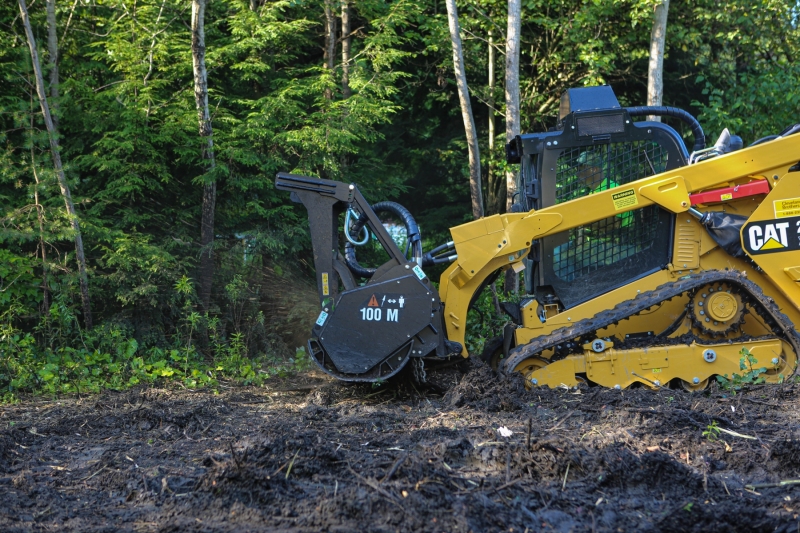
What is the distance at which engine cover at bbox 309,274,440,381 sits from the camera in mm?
6758

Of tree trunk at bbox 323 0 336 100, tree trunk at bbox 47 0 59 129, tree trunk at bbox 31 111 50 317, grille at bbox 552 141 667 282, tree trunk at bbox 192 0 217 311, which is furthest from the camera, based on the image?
tree trunk at bbox 323 0 336 100

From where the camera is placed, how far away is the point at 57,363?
891 cm

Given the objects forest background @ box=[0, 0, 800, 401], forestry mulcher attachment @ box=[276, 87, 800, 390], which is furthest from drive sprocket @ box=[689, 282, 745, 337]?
forest background @ box=[0, 0, 800, 401]

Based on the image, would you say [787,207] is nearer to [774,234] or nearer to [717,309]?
[774,234]

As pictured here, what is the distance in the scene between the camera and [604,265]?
7.29 m

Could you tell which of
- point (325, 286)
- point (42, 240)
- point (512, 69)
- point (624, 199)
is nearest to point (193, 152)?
point (42, 240)

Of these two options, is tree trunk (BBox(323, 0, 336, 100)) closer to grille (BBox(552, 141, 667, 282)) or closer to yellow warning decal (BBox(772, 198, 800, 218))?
grille (BBox(552, 141, 667, 282))

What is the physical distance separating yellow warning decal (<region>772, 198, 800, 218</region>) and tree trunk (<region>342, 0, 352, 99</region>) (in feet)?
22.8

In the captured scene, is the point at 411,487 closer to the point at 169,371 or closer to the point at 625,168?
the point at 625,168

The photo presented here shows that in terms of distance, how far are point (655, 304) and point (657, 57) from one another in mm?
7506

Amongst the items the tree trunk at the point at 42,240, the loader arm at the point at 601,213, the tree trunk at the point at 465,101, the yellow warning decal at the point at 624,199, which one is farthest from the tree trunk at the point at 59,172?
the yellow warning decal at the point at 624,199

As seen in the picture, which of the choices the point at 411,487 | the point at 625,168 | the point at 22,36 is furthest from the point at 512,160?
the point at 22,36

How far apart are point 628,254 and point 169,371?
4.74 m

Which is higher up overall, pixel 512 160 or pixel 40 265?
pixel 512 160
